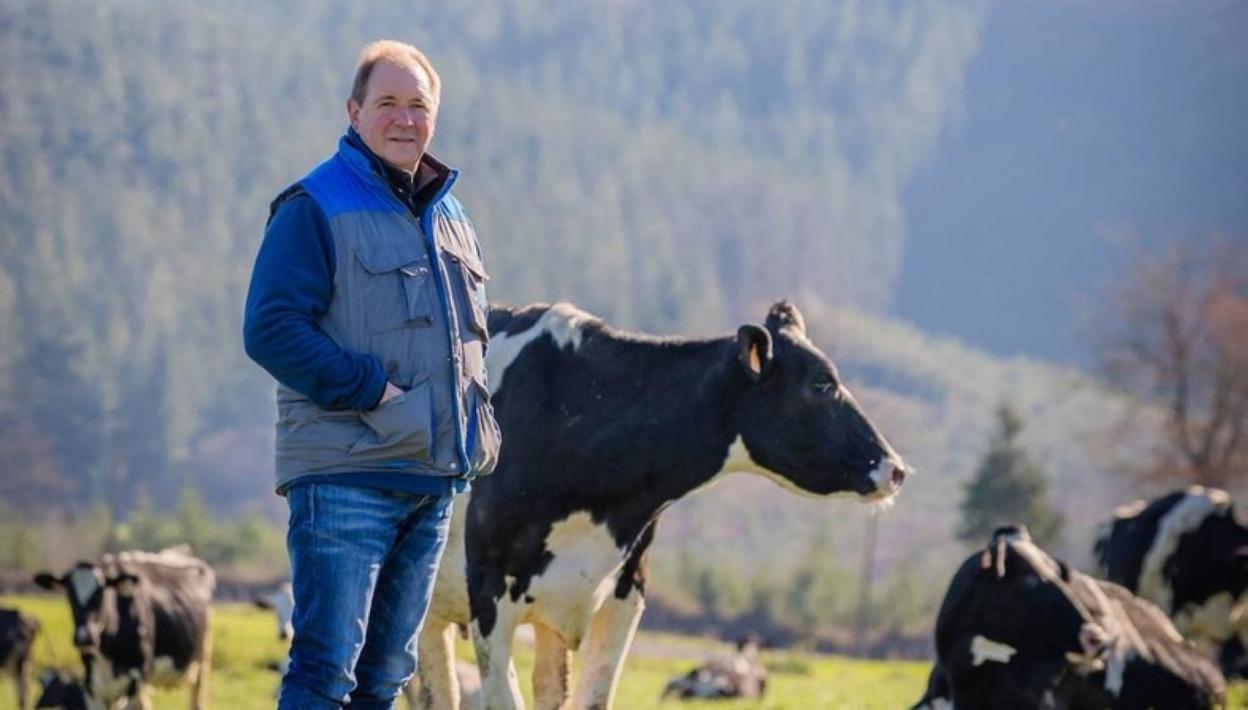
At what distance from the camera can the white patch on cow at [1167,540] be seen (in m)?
22.8

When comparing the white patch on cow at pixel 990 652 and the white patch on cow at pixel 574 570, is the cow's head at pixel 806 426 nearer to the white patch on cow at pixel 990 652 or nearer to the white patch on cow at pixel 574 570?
the white patch on cow at pixel 574 570

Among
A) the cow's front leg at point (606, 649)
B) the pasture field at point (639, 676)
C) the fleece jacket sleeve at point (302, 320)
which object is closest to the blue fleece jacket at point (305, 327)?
the fleece jacket sleeve at point (302, 320)

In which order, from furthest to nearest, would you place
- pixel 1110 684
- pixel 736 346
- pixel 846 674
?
pixel 846 674 → pixel 1110 684 → pixel 736 346

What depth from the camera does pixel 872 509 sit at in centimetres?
988

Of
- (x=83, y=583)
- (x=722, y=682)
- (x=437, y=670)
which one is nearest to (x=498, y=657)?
(x=437, y=670)

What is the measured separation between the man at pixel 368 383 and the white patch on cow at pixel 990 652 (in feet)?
21.5

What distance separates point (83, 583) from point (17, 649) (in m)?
9.28

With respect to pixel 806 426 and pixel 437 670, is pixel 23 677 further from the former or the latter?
pixel 806 426

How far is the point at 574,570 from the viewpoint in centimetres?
988

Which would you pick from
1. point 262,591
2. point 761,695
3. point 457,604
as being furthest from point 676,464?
point 262,591

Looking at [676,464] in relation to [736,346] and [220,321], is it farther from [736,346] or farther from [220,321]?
[220,321]

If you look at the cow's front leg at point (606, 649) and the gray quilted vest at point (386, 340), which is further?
the cow's front leg at point (606, 649)

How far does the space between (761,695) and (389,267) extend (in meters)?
22.6

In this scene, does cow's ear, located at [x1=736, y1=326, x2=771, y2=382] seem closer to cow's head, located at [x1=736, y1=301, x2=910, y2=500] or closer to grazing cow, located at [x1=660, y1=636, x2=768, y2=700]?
cow's head, located at [x1=736, y1=301, x2=910, y2=500]
